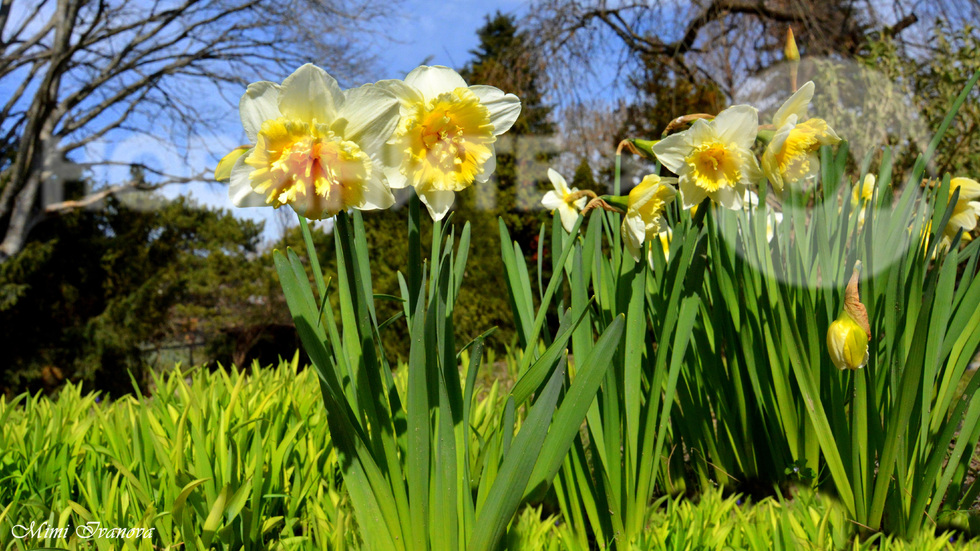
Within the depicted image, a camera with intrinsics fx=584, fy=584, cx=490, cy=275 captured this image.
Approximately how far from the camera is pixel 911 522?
1130 mm

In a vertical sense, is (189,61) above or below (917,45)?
above

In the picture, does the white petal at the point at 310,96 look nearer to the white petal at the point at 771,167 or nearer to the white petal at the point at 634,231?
the white petal at the point at 634,231

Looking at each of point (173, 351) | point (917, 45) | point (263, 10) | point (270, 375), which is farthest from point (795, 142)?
point (173, 351)

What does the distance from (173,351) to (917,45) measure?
10.1 m

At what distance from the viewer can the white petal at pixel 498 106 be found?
0.81m

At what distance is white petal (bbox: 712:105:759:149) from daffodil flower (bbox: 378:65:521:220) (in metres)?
0.40

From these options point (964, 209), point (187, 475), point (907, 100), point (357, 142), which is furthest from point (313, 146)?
point (907, 100)

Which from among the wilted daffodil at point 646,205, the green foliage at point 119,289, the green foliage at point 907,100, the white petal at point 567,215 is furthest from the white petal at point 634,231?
the green foliage at point 119,289

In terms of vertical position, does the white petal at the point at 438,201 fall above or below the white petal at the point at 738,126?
below

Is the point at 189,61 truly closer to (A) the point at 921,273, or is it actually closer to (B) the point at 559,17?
(B) the point at 559,17

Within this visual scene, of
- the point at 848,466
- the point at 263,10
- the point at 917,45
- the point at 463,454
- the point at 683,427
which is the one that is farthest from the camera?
the point at 263,10

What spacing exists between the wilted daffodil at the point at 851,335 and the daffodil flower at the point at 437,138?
0.63 m

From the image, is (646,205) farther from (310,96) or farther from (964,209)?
(964,209)

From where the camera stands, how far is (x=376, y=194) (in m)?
0.75
